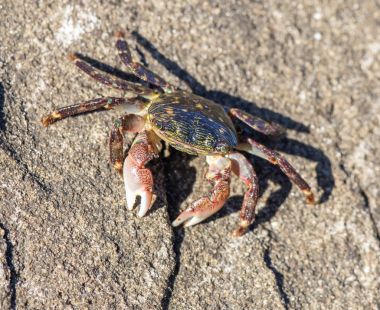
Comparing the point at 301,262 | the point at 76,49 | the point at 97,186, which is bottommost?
the point at 301,262

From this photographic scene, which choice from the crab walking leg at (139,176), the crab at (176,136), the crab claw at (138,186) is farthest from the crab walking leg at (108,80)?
the crab claw at (138,186)

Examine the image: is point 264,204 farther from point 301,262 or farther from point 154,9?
point 154,9

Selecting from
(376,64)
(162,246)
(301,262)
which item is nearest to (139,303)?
(162,246)

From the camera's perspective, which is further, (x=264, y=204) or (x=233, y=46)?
(x=233, y=46)

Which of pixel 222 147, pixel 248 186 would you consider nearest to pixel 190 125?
pixel 222 147

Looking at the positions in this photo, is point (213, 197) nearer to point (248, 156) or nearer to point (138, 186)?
point (138, 186)

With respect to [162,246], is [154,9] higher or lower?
higher
